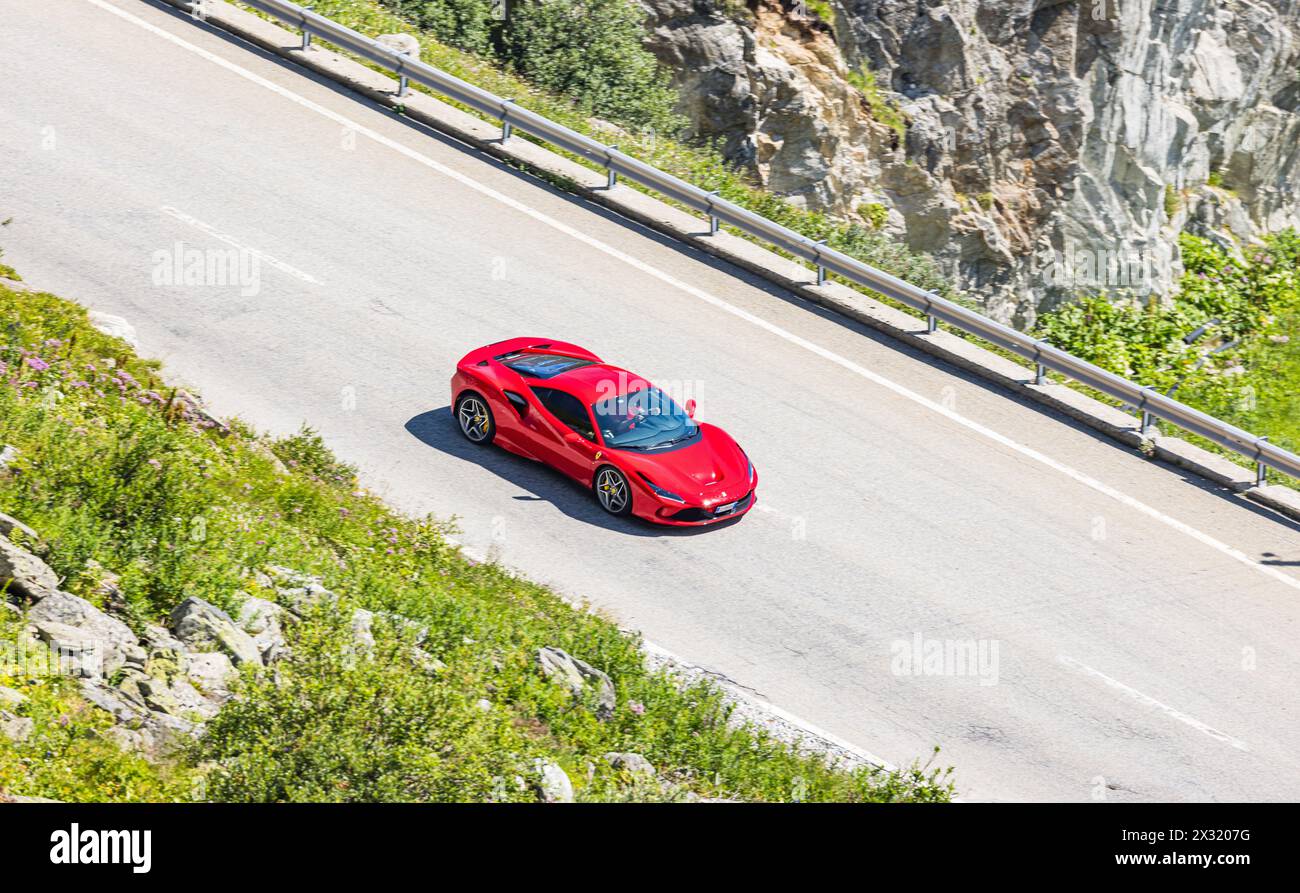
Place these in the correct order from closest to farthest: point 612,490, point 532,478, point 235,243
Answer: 1. point 612,490
2. point 532,478
3. point 235,243

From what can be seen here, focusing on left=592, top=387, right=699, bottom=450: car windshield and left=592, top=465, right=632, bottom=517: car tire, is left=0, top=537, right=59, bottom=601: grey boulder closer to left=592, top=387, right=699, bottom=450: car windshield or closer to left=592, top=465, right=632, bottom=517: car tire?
left=592, top=465, right=632, bottom=517: car tire

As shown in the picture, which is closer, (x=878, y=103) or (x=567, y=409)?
(x=567, y=409)

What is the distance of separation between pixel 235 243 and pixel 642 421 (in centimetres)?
661

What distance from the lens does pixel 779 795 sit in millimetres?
10102

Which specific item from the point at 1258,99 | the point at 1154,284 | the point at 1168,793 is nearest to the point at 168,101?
the point at 1168,793

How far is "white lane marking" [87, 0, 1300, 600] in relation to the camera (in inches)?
616

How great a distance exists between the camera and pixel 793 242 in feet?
63.2

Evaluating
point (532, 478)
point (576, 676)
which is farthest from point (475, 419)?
point (576, 676)

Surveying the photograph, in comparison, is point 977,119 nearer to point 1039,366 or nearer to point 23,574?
point 1039,366

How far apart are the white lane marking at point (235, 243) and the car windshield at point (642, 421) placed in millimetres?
5010

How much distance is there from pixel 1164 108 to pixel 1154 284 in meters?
4.86

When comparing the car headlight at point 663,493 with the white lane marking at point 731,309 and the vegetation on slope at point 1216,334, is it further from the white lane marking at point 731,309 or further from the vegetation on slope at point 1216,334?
the vegetation on slope at point 1216,334

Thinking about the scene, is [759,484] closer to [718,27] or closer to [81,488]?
[81,488]

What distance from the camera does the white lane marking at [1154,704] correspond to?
A: 12320 millimetres
